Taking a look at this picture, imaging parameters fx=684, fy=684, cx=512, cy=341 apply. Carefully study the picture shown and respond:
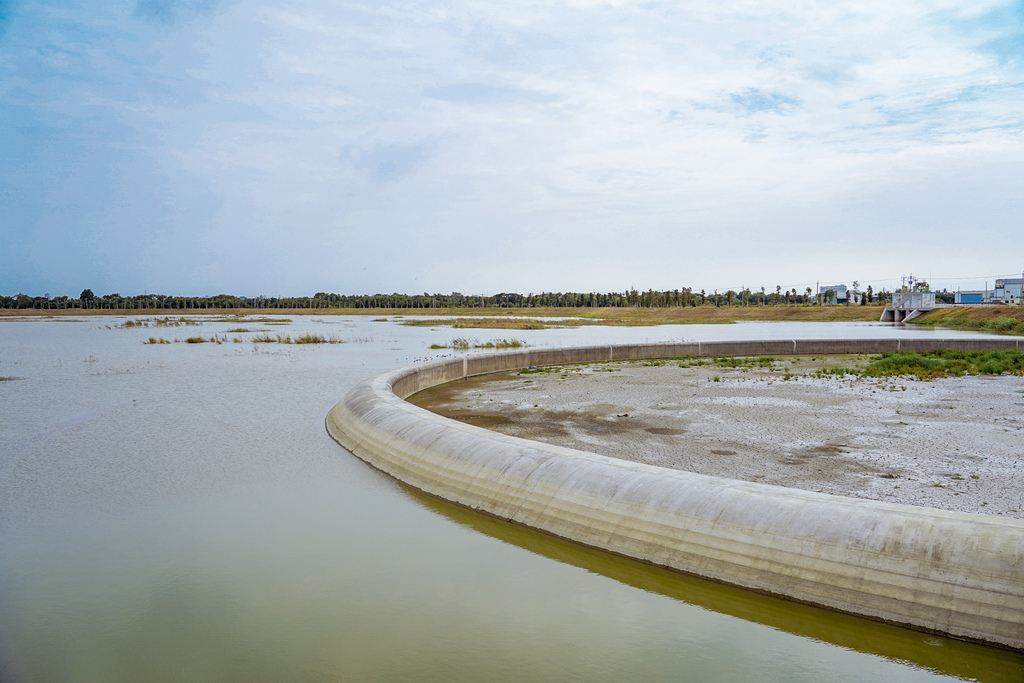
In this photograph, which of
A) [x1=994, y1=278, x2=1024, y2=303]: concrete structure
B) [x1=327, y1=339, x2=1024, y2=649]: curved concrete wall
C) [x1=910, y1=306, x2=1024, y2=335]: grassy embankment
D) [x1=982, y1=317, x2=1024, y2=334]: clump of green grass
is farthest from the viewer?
[x1=994, y1=278, x2=1024, y2=303]: concrete structure

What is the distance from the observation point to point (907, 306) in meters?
71.2

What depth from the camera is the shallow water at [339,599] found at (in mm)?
4676

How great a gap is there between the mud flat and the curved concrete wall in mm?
1980

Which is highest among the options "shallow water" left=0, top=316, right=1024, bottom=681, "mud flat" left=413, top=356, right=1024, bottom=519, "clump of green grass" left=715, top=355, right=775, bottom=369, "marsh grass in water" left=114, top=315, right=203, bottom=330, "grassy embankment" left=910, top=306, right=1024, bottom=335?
"marsh grass in water" left=114, top=315, right=203, bottom=330

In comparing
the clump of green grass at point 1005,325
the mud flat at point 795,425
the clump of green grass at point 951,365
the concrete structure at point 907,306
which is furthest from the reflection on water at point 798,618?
the concrete structure at point 907,306

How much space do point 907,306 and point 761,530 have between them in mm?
76651

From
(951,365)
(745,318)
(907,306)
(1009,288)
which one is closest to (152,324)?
(951,365)

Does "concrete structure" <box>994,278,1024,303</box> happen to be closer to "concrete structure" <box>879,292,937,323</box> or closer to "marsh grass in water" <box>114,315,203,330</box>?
"concrete structure" <box>879,292,937,323</box>

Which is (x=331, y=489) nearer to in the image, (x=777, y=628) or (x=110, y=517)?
(x=110, y=517)

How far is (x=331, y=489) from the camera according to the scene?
29.6 ft

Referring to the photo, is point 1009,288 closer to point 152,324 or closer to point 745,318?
point 745,318

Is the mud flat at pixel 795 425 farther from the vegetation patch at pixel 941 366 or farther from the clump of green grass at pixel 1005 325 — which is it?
the clump of green grass at pixel 1005 325

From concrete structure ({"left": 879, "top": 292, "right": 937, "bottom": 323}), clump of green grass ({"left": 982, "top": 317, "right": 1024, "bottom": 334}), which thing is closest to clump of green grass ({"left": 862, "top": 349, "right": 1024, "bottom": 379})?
clump of green grass ({"left": 982, "top": 317, "right": 1024, "bottom": 334})

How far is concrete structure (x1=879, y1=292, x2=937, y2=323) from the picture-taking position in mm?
69875
